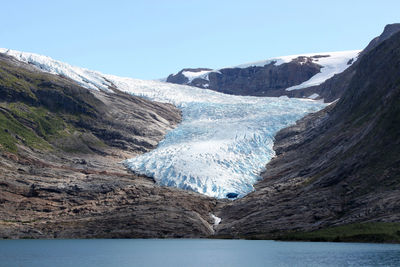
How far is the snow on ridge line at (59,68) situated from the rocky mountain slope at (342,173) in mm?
70638

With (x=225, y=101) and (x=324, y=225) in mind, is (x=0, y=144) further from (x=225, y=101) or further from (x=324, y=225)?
(x=225, y=101)

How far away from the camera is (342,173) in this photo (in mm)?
A: 99375

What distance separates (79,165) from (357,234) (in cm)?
7014

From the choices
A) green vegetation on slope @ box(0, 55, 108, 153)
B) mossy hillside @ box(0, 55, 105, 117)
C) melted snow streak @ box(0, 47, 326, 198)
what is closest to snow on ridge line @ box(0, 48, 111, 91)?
melted snow streak @ box(0, 47, 326, 198)

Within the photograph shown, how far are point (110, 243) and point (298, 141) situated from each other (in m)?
65.3

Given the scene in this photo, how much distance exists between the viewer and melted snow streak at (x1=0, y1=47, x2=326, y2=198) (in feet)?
400

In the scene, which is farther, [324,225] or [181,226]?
[181,226]

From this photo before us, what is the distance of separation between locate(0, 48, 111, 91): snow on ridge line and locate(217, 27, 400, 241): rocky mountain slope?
70.6 metres

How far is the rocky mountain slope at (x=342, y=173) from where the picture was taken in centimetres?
8929

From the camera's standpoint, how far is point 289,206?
97875 millimetres

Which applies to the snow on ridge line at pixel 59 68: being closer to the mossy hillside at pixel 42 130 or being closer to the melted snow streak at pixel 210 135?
the melted snow streak at pixel 210 135

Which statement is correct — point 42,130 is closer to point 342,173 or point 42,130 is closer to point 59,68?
point 59,68

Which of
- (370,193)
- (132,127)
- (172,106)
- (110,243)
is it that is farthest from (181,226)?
(172,106)

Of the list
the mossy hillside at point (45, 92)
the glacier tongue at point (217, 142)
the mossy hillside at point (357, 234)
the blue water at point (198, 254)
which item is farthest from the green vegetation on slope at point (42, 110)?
the mossy hillside at point (357, 234)
